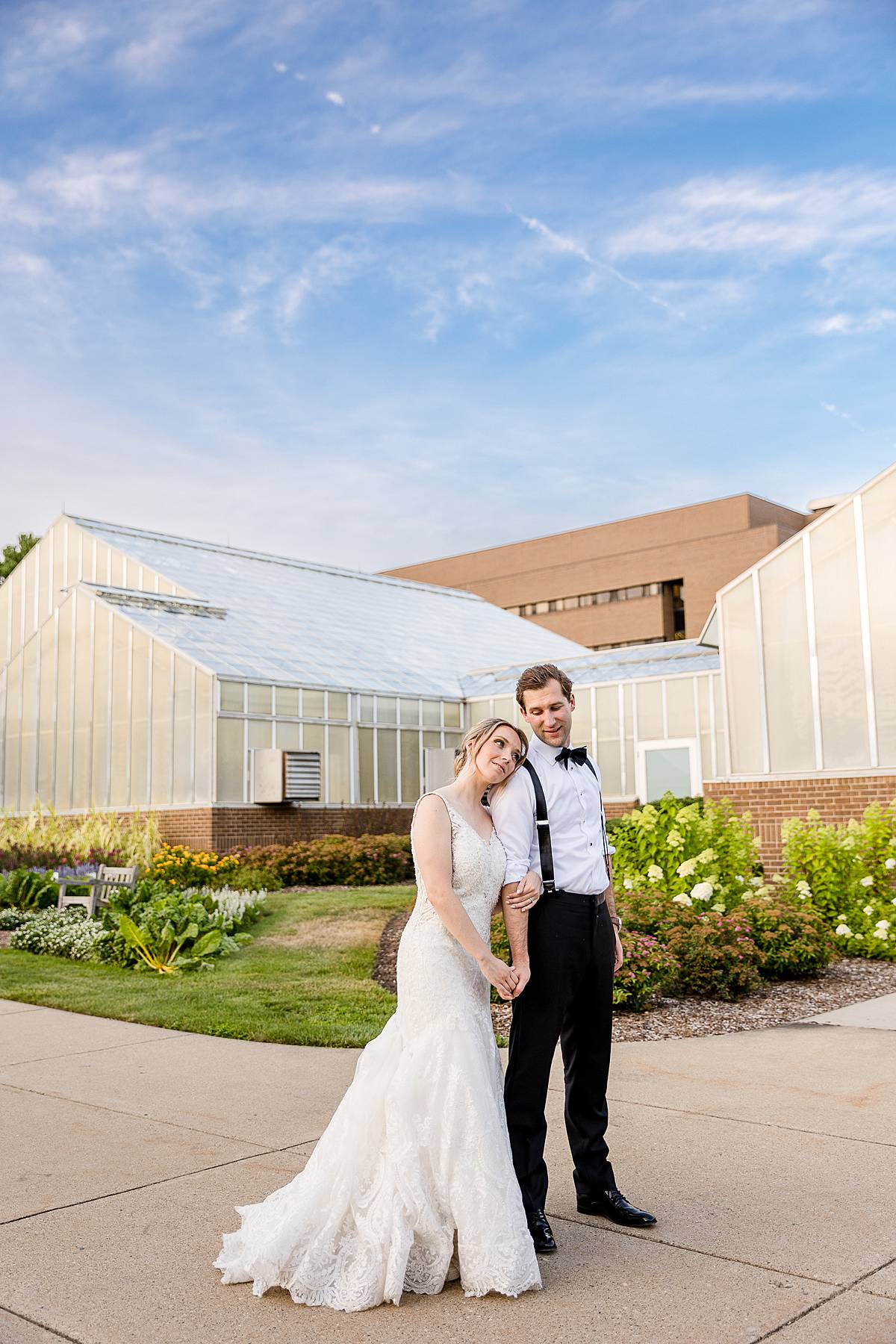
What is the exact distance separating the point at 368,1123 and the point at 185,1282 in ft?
2.41

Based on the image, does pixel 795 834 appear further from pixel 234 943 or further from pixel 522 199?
pixel 522 199

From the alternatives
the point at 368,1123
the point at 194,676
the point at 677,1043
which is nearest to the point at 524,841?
the point at 368,1123

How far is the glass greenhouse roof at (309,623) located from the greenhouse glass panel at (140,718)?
1.60 ft

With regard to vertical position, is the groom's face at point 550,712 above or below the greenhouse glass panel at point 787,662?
below

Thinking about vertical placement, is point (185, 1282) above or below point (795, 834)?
below

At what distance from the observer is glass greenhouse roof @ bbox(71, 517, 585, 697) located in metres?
25.6

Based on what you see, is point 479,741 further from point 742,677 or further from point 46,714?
point 46,714

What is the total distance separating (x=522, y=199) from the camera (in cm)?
1377

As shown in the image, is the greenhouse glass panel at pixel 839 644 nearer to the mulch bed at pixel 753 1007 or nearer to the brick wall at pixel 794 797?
the brick wall at pixel 794 797

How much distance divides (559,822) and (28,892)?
13.1 m

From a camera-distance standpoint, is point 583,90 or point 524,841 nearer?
point 524,841

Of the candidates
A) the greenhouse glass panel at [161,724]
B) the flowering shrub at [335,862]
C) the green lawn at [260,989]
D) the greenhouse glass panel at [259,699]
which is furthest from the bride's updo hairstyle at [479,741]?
the greenhouse glass panel at [161,724]

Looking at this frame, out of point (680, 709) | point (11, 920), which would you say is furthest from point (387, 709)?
point (11, 920)

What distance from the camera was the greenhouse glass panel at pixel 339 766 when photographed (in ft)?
82.1
